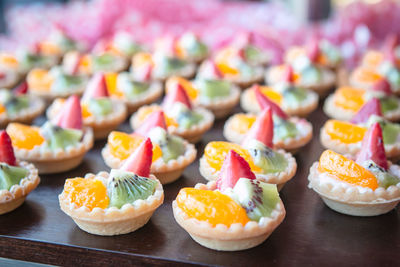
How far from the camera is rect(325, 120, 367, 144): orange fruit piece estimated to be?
2.35 m

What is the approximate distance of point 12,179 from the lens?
6.68 feet

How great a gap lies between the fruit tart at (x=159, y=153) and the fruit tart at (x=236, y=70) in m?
1.04

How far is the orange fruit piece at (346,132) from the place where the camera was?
7.70 feet

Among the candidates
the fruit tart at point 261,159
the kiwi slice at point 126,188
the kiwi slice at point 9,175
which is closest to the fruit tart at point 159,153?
the fruit tart at point 261,159

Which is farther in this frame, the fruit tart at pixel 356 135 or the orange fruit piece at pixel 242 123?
the orange fruit piece at pixel 242 123

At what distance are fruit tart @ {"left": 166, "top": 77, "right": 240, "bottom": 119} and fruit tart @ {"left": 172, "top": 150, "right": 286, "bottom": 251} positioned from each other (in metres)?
1.16

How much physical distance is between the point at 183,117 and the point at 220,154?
60 centimetres

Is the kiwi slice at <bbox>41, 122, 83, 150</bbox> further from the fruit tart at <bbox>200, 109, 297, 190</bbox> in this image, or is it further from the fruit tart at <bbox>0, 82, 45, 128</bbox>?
the fruit tart at <bbox>200, 109, 297, 190</bbox>

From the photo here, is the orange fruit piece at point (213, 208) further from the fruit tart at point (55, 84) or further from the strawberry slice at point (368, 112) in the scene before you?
the fruit tart at point (55, 84)

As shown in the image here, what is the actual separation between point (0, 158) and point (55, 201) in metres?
0.29

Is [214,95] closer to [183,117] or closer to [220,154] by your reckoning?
[183,117]

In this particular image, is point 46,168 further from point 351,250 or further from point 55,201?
point 351,250

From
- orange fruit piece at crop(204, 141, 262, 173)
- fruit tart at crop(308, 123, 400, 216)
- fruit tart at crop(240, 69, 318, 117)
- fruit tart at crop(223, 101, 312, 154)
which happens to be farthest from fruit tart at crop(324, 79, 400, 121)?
orange fruit piece at crop(204, 141, 262, 173)

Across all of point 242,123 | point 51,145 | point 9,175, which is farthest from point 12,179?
point 242,123
